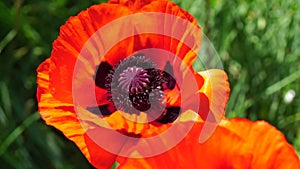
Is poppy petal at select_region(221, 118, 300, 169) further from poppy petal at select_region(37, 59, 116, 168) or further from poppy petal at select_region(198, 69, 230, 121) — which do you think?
poppy petal at select_region(37, 59, 116, 168)

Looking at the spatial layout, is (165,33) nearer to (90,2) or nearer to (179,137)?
(179,137)

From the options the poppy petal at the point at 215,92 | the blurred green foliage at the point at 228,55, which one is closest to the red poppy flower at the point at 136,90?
the poppy petal at the point at 215,92

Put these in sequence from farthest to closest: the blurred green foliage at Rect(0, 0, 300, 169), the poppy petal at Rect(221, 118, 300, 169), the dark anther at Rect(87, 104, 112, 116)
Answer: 1. the blurred green foliage at Rect(0, 0, 300, 169)
2. the dark anther at Rect(87, 104, 112, 116)
3. the poppy petal at Rect(221, 118, 300, 169)

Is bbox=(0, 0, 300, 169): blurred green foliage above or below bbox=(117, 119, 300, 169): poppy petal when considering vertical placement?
below

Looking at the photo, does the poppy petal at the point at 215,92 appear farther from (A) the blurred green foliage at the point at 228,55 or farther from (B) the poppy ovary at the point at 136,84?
(A) the blurred green foliage at the point at 228,55

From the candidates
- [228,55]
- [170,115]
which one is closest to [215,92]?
[170,115]

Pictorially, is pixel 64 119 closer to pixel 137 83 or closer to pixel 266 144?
pixel 137 83

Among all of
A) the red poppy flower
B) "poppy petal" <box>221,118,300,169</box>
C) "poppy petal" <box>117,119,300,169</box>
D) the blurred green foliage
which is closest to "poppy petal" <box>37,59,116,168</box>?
the red poppy flower

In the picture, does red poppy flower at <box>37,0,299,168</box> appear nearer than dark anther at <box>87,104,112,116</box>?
Yes
